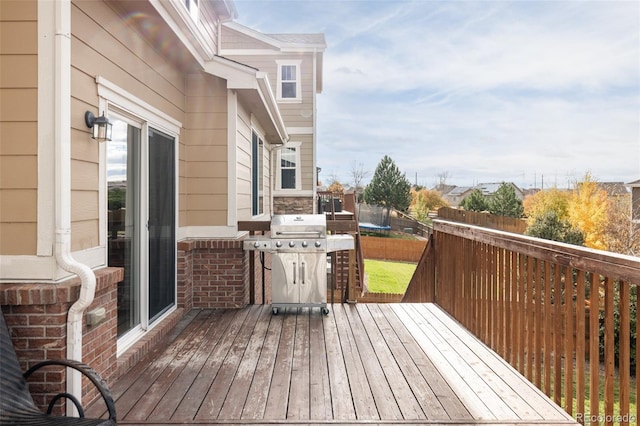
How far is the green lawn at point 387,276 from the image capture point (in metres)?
15.3

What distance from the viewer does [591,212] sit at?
17359 millimetres

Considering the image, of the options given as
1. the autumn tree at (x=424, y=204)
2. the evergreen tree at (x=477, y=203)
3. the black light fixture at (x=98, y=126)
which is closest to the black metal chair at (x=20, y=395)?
the black light fixture at (x=98, y=126)

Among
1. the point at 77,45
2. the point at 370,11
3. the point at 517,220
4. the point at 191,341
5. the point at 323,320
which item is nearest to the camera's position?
the point at 77,45

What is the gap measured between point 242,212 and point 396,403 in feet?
11.6

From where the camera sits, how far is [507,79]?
40500 millimetres

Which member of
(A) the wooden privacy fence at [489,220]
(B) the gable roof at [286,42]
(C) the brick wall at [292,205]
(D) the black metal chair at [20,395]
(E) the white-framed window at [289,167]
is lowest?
(D) the black metal chair at [20,395]

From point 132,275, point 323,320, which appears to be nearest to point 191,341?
point 132,275

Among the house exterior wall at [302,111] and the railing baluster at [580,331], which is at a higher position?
the house exterior wall at [302,111]

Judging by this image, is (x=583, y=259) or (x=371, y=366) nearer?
(x=583, y=259)

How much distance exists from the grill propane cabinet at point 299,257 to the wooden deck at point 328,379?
0.39 m

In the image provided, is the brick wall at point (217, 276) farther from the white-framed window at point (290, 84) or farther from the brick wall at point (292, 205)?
the white-framed window at point (290, 84)

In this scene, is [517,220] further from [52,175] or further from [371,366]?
[52,175]

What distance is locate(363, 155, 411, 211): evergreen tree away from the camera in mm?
32250

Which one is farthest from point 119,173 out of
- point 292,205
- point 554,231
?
point 554,231
